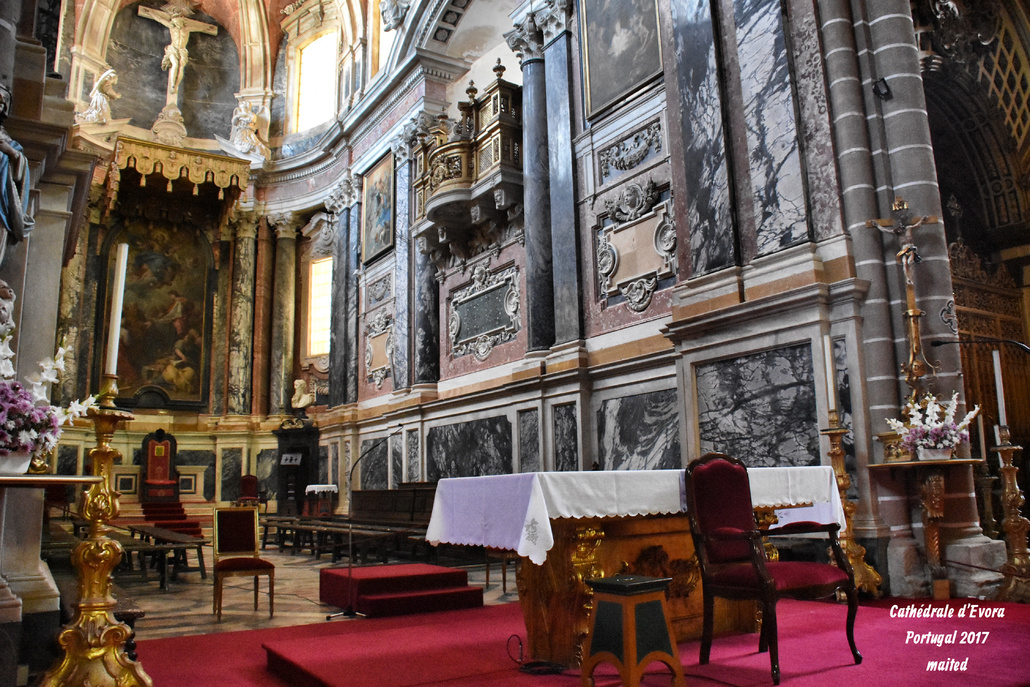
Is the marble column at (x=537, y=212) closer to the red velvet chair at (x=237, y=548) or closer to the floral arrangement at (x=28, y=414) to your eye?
the red velvet chair at (x=237, y=548)

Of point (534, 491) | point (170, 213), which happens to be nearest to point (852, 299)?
point (534, 491)

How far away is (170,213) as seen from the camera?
61.2 feet

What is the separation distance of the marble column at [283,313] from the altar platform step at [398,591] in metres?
12.8

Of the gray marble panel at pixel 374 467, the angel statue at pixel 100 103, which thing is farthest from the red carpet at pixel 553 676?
the angel statue at pixel 100 103

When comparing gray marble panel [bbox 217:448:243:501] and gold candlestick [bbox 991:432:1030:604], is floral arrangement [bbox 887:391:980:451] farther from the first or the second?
gray marble panel [bbox 217:448:243:501]

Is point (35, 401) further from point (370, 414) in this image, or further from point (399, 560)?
point (370, 414)

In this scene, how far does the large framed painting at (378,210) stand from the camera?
50.0ft

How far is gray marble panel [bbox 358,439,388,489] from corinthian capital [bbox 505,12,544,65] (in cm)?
726

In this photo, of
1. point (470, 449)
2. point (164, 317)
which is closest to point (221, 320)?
point (164, 317)

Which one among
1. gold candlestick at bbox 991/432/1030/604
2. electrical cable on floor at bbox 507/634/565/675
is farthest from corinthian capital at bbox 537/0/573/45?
electrical cable on floor at bbox 507/634/565/675

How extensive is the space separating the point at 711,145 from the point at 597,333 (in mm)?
2936

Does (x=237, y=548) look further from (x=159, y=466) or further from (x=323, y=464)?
(x=159, y=466)

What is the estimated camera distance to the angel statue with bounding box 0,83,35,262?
3.53 m

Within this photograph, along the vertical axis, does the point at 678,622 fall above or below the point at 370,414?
below
